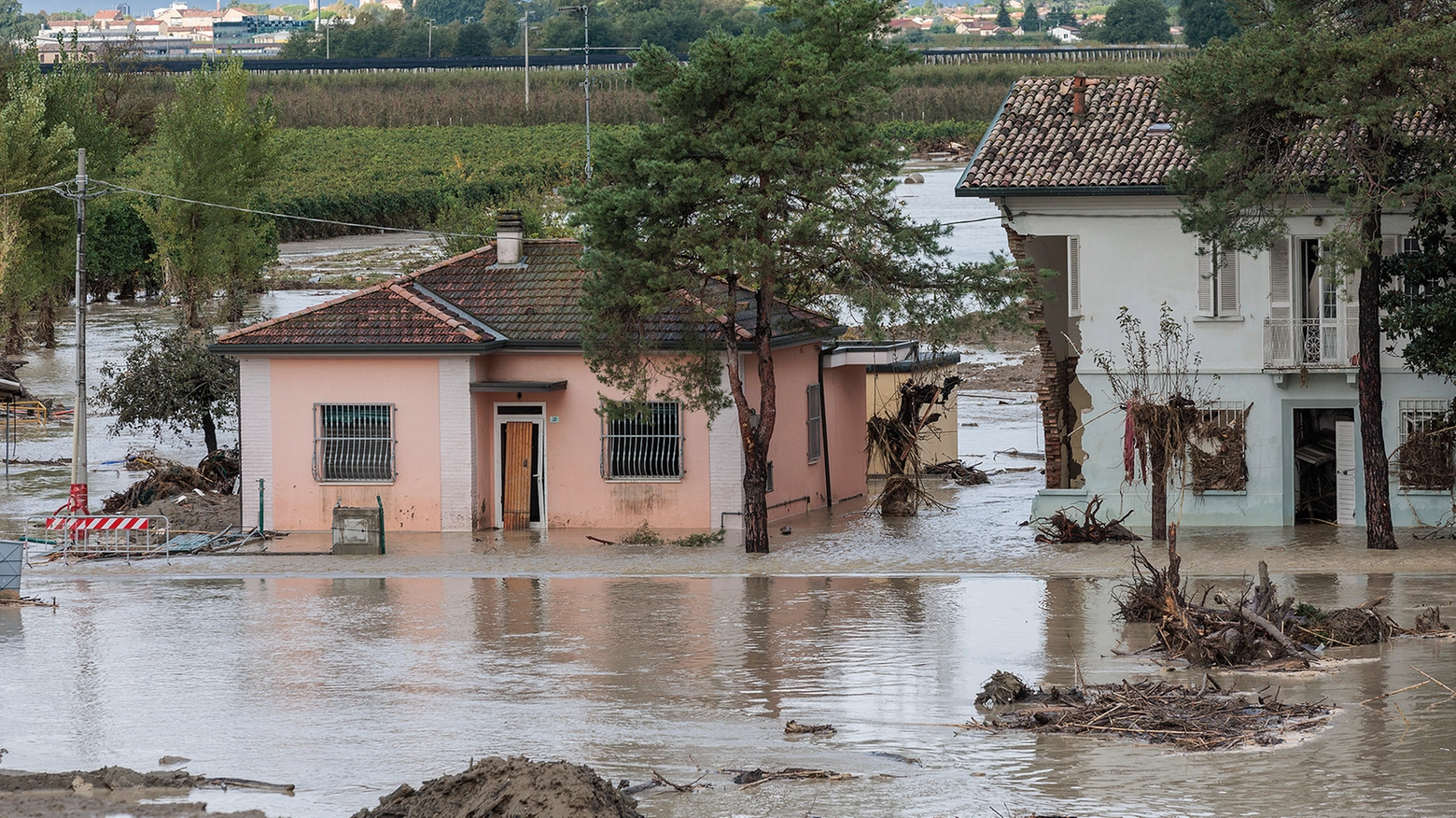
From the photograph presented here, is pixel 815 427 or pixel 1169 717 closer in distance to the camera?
pixel 1169 717

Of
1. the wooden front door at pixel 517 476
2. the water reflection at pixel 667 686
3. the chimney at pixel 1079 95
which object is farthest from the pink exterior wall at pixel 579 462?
the chimney at pixel 1079 95

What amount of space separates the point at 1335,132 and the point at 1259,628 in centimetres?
885

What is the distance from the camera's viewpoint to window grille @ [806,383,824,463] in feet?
100

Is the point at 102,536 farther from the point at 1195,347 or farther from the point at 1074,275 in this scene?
the point at 1195,347

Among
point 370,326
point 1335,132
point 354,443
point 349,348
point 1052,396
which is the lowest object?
point 354,443

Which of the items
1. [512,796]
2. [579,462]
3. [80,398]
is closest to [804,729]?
[512,796]

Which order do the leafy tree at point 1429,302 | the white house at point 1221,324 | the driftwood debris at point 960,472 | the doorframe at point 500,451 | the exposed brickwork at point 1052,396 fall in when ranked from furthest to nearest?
the driftwood debris at point 960,472
the exposed brickwork at point 1052,396
the doorframe at point 500,451
the white house at point 1221,324
the leafy tree at point 1429,302

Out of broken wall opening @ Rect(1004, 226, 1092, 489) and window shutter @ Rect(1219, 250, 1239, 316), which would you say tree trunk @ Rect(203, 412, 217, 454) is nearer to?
broken wall opening @ Rect(1004, 226, 1092, 489)

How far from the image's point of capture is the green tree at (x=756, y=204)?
2467 centimetres

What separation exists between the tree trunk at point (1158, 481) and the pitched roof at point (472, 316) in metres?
5.46

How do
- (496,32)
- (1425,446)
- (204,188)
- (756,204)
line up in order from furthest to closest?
(496,32)
(204,188)
(1425,446)
(756,204)

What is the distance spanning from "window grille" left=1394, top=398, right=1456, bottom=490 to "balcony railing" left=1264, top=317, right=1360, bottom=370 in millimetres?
1257

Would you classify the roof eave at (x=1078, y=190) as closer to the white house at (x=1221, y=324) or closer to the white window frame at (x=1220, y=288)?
the white house at (x=1221, y=324)

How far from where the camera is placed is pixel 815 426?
30.7 metres
